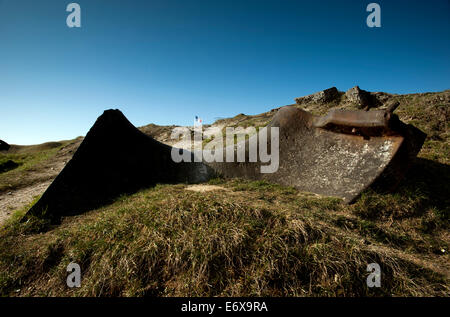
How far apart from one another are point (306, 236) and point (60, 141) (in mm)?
17957

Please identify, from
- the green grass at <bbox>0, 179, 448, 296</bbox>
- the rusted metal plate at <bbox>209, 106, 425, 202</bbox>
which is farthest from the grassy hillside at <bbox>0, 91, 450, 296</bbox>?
→ the rusted metal plate at <bbox>209, 106, 425, 202</bbox>

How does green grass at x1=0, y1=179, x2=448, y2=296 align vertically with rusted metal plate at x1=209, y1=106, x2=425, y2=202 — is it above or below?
below

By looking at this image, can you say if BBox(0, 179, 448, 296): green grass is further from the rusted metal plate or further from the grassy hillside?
the rusted metal plate

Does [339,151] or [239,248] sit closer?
[239,248]

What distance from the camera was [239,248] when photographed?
1.93m

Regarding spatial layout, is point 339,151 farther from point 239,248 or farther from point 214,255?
point 214,255

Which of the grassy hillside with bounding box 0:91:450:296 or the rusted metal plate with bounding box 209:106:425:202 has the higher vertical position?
the rusted metal plate with bounding box 209:106:425:202

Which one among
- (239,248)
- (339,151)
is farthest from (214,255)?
(339,151)

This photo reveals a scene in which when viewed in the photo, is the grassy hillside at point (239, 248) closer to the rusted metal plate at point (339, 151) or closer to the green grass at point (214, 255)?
the green grass at point (214, 255)

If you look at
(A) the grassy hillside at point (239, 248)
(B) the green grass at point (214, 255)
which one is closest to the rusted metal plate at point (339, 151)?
(A) the grassy hillside at point (239, 248)

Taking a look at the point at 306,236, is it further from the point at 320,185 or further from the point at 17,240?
the point at 17,240

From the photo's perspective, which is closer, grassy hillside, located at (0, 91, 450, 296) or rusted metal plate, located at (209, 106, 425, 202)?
grassy hillside, located at (0, 91, 450, 296)

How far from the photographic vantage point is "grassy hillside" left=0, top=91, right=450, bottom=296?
1.73 metres

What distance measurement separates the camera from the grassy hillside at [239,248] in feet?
5.68
